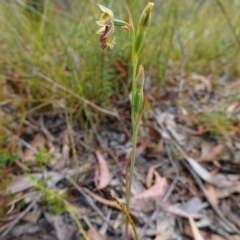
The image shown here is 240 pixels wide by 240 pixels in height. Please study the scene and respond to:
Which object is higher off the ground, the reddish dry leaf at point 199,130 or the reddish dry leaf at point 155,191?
the reddish dry leaf at point 199,130

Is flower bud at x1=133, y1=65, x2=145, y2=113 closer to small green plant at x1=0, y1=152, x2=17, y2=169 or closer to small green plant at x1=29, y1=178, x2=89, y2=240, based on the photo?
small green plant at x1=29, y1=178, x2=89, y2=240

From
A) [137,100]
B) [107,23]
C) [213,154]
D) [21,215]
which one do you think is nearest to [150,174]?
[213,154]

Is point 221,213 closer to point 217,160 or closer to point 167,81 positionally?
point 217,160

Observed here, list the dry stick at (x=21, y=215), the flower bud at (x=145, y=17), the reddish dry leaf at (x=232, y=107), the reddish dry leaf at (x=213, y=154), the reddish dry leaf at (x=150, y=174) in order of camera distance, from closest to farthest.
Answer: the flower bud at (x=145, y=17) < the dry stick at (x=21, y=215) < the reddish dry leaf at (x=150, y=174) < the reddish dry leaf at (x=213, y=154) < the reddish dry leaf at (x=232, y=107)

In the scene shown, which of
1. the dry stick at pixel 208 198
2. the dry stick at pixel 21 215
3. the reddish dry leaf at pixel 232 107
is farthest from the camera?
the reddish dry leaf at pixel 232 107

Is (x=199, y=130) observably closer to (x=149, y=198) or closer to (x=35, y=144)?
(x=149, y=198)

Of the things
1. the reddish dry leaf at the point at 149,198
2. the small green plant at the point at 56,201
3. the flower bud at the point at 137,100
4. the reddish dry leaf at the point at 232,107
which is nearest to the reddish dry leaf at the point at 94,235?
the small green plant at the point at 56,201

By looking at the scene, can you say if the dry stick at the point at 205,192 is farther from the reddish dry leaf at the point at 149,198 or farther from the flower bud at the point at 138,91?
the flower bud at the point at 138,91

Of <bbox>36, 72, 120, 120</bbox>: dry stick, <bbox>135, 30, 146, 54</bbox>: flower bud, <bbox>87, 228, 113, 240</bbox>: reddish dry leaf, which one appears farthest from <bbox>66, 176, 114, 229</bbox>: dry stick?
<bbox>135, 30, 146, 54</bbox>: flower bud
